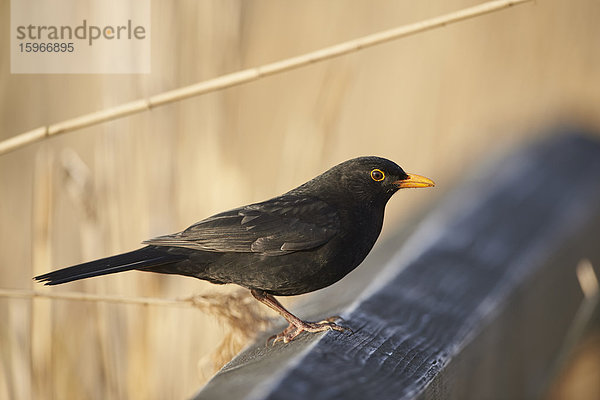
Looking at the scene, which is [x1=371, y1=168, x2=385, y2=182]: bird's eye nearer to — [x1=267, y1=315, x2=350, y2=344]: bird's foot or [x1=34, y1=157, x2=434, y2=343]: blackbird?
[x1=34, y1=157, x2=434, y2=343]: blackbird

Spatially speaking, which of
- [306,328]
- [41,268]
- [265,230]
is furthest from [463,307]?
[41,268]

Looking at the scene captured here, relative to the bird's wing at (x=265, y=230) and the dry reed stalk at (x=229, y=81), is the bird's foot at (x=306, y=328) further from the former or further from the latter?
the dry reed stalk at (x=229, y=81)

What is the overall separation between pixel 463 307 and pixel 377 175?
0.51 m

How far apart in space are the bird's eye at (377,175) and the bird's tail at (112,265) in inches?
26.9

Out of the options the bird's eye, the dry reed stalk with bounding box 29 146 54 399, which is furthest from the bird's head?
the dry reed stalk with bounding box 29 146 54 399

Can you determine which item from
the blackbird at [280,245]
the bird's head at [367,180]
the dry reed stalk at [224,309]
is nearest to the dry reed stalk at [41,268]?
the blackbird at [280,245]

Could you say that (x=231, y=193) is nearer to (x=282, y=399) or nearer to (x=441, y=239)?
(x=441, y=239)

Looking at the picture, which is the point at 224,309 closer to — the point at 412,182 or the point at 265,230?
the point at 265,230

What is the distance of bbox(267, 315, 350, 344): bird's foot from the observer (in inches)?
76.2

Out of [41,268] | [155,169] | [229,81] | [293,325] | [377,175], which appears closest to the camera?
Result: [229,81]

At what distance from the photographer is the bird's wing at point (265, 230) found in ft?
7.42

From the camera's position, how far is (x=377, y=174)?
2428 millimetres

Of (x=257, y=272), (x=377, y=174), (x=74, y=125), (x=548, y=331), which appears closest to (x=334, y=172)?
(x=377, y=174)

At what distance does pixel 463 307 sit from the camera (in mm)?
2354
